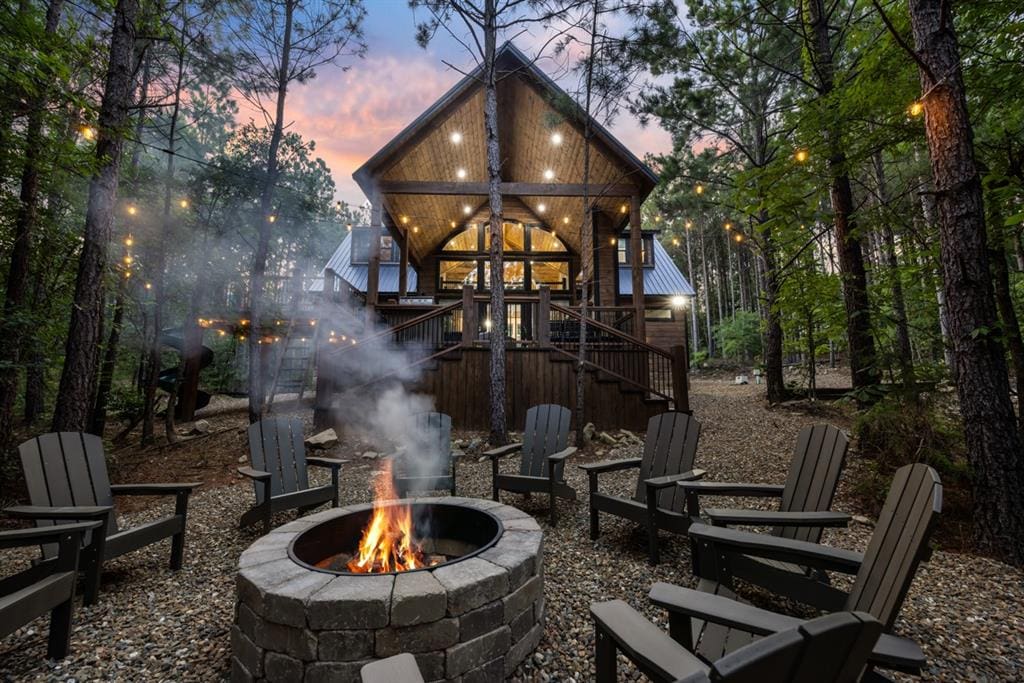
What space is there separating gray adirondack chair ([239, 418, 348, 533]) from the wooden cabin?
3.22 m

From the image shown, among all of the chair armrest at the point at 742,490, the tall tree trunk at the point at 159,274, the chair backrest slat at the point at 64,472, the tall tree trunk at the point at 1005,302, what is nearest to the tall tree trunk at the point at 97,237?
the chair backrest slat at the point at 64,472

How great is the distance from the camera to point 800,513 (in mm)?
2252

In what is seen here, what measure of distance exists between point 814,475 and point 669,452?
114cm

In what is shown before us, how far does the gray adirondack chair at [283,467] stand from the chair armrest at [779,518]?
3.26 metres

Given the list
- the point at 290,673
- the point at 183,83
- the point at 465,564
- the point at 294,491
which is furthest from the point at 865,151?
the point at 183,83

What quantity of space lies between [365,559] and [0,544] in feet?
5.81

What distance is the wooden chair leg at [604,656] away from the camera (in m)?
1.39

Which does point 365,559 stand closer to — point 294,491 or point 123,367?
point 294,491

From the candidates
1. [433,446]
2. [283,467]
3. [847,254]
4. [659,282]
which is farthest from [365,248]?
[847,254]

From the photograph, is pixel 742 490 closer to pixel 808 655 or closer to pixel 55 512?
pixel 808 655

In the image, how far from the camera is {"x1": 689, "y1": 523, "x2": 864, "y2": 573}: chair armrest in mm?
1771

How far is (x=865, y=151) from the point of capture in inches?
178

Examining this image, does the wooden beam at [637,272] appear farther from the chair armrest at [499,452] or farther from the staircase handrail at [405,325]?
the chair armrest at [499,452]

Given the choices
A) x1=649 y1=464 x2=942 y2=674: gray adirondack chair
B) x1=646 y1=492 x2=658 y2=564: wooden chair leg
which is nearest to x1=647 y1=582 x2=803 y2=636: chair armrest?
x1=649 y1=464 x2=942 y2=674: gray adirondack chair
